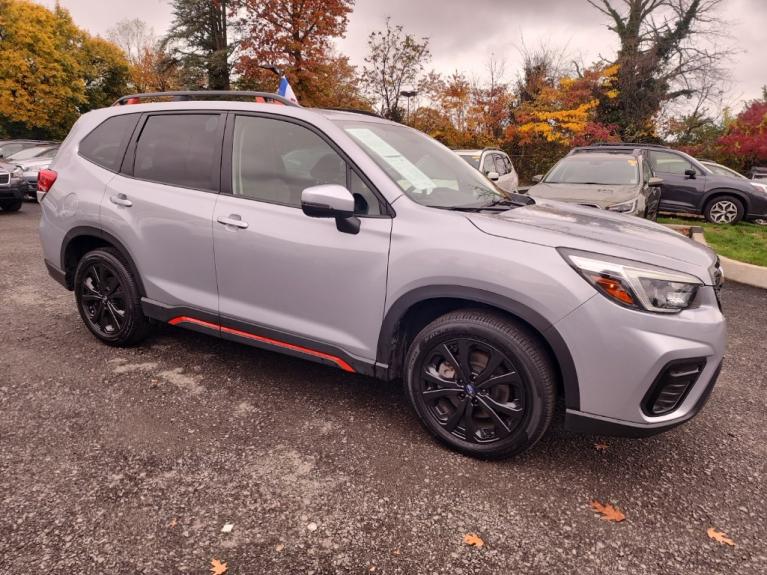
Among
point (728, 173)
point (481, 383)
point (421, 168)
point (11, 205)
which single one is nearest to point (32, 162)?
point (11, 205)

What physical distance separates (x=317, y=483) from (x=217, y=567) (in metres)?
0.61

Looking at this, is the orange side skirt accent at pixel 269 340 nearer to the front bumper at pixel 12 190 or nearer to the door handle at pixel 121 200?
the door handle at pixel 121 200

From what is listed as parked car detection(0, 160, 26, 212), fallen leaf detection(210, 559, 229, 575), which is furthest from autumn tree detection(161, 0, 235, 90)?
fallen leaf detection(210, 559, 229, 575)

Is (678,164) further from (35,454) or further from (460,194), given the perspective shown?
(35,454)

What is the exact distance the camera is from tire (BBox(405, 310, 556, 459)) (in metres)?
2.39

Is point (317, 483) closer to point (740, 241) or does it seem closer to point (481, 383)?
point (481, 383)

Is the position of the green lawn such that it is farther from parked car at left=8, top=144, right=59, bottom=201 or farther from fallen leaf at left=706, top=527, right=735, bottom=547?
parked car at left=8, top=144, right=59, bottom=201

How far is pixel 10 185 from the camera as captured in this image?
10.9 m

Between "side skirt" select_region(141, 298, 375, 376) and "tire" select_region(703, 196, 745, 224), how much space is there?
35.5ft

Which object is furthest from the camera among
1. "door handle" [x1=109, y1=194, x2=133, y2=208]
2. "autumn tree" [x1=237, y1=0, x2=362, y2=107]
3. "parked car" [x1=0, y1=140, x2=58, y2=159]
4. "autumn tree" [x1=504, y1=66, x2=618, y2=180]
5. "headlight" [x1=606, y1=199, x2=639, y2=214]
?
"autumn tree" [x1=237, y1=0, x2=362, y2=107]

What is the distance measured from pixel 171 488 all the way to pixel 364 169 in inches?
74.0

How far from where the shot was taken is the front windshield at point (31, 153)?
1428 cm

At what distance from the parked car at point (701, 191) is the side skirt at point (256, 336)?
356 inches

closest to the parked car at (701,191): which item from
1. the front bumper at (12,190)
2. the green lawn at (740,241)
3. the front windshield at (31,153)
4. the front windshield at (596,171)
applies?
the green lawn at (740,241)
